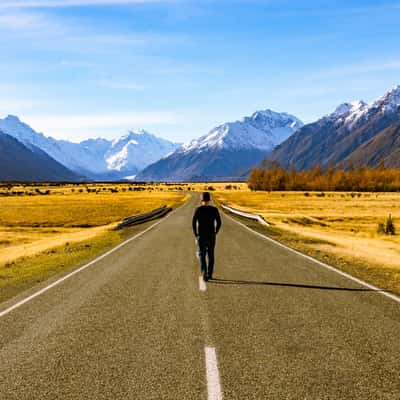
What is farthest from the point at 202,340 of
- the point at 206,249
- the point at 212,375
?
the point at 206,249

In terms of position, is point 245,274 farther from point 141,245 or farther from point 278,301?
point 141,245

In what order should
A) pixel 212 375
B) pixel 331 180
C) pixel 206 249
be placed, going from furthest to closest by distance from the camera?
pixel 331 180
pixel 206 249
pixel 212 375

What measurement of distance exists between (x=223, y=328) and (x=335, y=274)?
6.42m

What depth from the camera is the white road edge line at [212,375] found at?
519 cm

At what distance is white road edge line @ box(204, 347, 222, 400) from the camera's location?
17.0ft

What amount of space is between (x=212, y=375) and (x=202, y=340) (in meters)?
1.40

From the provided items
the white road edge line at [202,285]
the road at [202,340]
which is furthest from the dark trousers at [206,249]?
the road at [202,340]

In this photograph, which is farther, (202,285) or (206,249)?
(206,249)

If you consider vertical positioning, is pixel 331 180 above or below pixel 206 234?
above

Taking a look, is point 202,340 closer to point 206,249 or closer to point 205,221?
point 206,249

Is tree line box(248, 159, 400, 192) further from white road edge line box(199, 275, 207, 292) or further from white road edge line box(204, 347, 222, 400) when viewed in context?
white road edge line box(204, 347, 222, 400)

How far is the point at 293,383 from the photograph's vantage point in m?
5.48

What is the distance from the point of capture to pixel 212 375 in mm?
5723

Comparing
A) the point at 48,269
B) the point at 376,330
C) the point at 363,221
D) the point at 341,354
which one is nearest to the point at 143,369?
the point at 341,354
